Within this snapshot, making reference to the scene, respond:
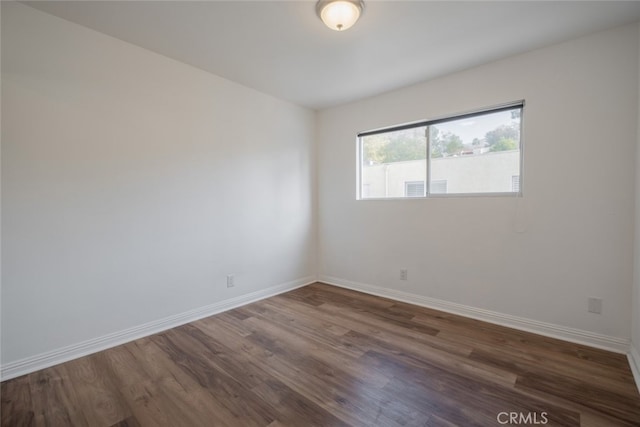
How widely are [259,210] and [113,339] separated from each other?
6.03ft

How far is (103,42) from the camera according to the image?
7.33ft

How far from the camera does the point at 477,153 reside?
282cm

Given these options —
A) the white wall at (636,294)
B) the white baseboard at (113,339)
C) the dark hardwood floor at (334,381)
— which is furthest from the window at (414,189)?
the white baseboard at (113,339)

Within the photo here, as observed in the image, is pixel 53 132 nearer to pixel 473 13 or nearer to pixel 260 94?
pixel 260 94

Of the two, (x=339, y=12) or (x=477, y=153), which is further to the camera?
(x=477, y=153)

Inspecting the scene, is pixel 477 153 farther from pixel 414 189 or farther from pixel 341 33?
pixel 341 33

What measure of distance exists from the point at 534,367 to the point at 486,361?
0.99ft

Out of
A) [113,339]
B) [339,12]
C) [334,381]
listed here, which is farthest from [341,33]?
[113,339]

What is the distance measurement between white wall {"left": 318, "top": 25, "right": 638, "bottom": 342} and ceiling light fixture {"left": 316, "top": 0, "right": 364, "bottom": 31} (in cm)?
150

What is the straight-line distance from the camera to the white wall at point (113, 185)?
192 cm

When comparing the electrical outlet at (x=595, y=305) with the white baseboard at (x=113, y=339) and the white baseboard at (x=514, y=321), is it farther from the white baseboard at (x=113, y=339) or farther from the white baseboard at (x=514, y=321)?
the white baseboard at (x=113, y=339)

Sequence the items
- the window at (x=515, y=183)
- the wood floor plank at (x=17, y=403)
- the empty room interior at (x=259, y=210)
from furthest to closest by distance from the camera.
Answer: the window at (x=515, y=183), the empty room interior at (x=259, y=210), the wood floor plank at (x=17, y=403)

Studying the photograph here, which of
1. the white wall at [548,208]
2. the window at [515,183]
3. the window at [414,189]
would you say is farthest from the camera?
the window at [414,189]

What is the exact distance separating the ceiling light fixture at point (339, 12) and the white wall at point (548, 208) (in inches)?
59.1
